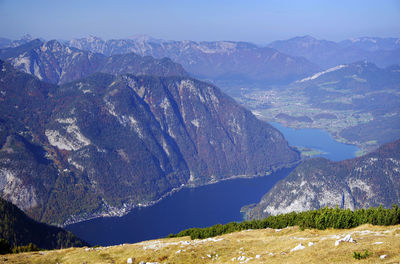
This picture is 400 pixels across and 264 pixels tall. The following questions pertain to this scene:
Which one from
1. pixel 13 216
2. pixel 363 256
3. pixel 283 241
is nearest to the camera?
pixel 363 256

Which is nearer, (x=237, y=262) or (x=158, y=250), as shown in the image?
(x=237, y=262)

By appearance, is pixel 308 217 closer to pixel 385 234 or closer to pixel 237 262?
pixel 385 234

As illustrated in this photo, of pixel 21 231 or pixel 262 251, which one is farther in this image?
pixel 21 231

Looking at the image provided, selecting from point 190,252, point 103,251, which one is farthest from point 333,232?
point 103,251

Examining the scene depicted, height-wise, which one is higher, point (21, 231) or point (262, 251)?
point (262, 251)

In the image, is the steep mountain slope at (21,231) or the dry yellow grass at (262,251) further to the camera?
the steep mountain slope at (21,231)

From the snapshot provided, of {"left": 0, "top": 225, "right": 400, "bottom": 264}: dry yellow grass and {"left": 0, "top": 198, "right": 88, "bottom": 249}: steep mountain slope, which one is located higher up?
{"left": 0, "top": 225, "right": 400, "bottom": 264}: dry yellow grass

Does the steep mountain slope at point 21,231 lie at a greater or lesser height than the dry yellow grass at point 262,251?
lesser

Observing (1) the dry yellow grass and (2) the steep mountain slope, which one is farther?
(2) the steep mountain slope
